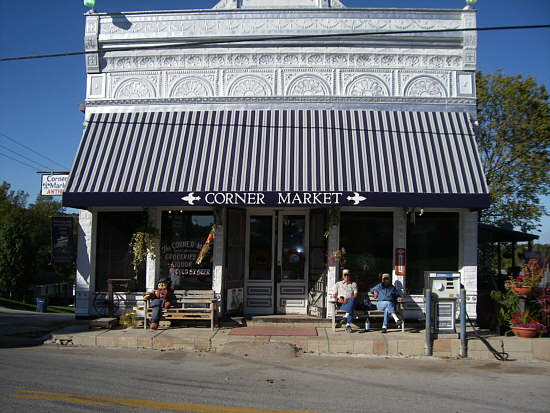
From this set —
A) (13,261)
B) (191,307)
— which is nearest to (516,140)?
(191,307)

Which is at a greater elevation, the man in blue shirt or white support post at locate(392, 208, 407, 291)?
white support post at locate(392, 208, 407, 291)

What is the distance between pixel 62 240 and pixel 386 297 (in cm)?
849

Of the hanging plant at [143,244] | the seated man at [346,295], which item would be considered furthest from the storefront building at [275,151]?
the seated man at [346,295]

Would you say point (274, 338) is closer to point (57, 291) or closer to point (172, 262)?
point (172, 262)

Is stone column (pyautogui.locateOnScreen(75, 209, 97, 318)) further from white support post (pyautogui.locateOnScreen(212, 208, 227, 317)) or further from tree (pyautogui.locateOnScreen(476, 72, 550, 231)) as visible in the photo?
tree (pyautogui.locateOnScreen(476, 72, 550, 231))

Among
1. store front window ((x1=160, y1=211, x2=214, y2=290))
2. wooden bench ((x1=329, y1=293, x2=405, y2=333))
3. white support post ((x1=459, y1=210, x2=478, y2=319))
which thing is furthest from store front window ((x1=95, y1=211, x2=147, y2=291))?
white support post ((x1=459, y1=210, x2=478, y2=319))

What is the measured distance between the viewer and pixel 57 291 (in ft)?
140

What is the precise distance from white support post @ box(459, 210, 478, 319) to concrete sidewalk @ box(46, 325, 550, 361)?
1.27m

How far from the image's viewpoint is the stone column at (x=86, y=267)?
12258 millimetres

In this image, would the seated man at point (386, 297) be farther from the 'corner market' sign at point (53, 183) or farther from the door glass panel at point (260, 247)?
the 'corner market' sign at point (53, 183)

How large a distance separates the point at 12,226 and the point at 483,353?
96.7 feet

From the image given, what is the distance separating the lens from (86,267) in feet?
40.2

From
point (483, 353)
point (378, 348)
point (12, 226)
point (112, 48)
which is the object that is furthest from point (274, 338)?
point (12, 226)

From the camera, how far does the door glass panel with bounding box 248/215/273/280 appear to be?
1279 cm
